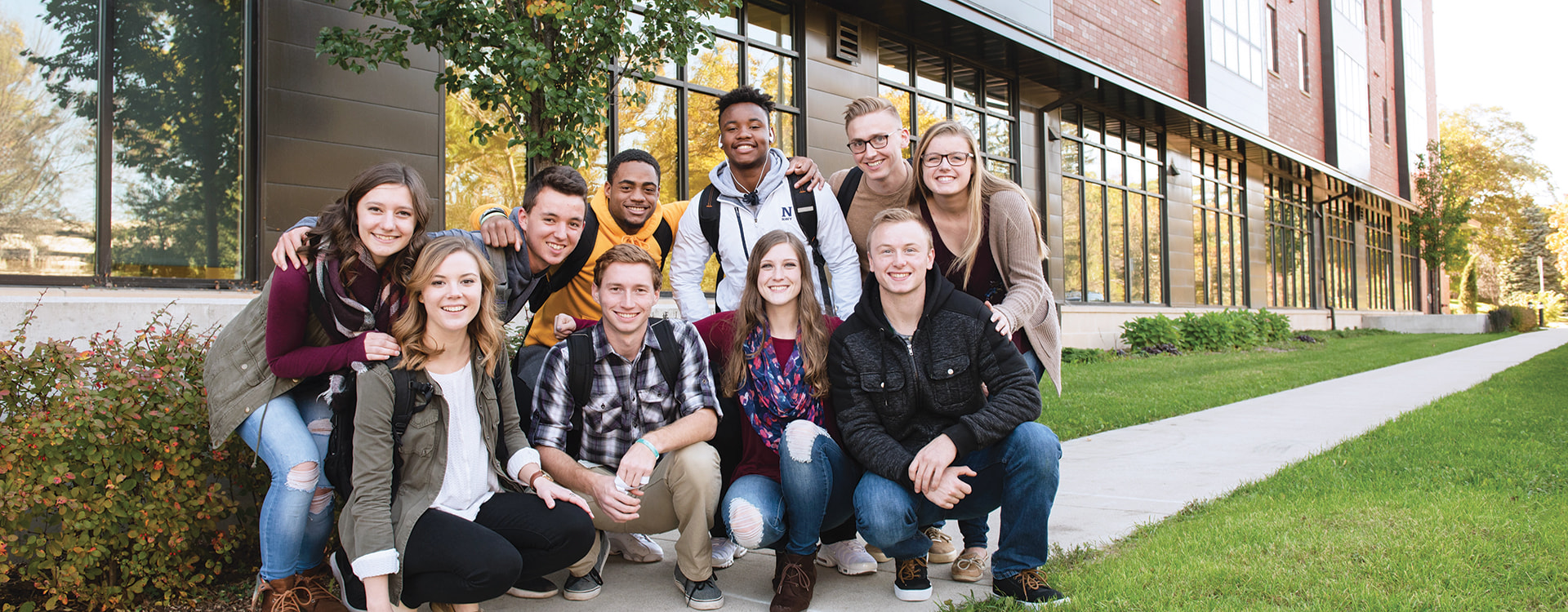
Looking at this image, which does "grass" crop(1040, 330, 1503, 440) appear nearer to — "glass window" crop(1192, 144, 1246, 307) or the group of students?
"glass window" crop(1192, 144, 1246, 307)

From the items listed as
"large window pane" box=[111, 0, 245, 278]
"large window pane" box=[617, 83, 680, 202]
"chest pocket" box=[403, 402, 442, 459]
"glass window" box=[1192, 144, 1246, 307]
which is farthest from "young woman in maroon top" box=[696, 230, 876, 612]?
"glass window" box=[1192, 144, 1246, 307]

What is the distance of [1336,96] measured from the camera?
25.7 meters

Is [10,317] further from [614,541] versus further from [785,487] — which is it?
[785,487]

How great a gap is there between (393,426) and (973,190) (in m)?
2.23

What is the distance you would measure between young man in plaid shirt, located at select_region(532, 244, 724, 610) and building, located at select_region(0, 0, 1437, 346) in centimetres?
458

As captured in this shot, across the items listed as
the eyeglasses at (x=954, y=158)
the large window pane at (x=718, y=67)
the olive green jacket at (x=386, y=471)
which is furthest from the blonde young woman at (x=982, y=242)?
the large window pane at (x=718, y=67)

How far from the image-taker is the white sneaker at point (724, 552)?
364 cm

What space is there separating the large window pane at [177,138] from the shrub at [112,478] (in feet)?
11.7

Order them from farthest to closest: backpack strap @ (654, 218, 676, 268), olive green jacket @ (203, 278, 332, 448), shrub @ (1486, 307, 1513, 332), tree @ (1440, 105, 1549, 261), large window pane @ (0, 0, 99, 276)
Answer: tree @ (1440, 105, 1549, 261) → shrub @ (1486, 307, 1513, 332) → large window pane @ (0, 0, 99, 276) → backpack strap @ (654, 218, 676, 268) → olive green jacket @ (203, 278, 332, 448)

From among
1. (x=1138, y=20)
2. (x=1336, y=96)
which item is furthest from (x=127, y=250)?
(x=1336, y=96)

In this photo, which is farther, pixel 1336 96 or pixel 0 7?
pixel 1336 96

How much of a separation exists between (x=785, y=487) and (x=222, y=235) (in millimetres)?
5381

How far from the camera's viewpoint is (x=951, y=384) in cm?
320

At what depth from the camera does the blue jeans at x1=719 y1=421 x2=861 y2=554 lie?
10.1 feet
